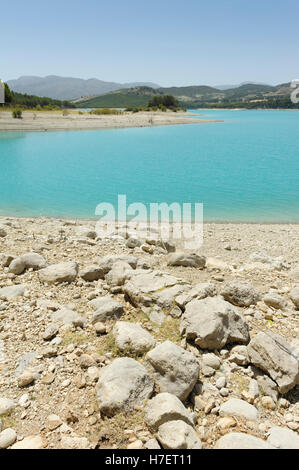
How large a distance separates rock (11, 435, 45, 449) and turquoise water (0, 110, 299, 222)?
1410 cm

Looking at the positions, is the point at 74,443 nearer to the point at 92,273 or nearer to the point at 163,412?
the point at 163,412

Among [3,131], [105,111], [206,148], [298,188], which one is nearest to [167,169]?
[298,188]

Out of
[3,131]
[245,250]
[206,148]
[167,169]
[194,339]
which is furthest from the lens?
[3,131]

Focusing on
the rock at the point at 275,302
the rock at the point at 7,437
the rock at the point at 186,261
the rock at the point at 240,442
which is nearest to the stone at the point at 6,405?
the rock at the point at 7,437

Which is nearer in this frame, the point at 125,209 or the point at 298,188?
the point at 125,209

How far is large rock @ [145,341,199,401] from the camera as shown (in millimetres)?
4184

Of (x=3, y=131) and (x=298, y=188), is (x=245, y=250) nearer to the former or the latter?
(x=298, y=188)

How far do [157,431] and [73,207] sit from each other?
15927mm

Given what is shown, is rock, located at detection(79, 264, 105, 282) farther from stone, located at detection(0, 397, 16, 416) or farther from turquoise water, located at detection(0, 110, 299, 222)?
turquoise water, located at detection(0, 110, 299, 222)

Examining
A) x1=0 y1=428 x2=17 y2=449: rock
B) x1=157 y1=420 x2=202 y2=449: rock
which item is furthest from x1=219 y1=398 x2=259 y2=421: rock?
x1=0 y1=428 x2=17 y2=449: rock

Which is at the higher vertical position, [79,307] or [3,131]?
[3,131]

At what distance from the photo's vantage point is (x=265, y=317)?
19.7 feet

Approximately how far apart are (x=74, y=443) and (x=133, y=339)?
1584mm
